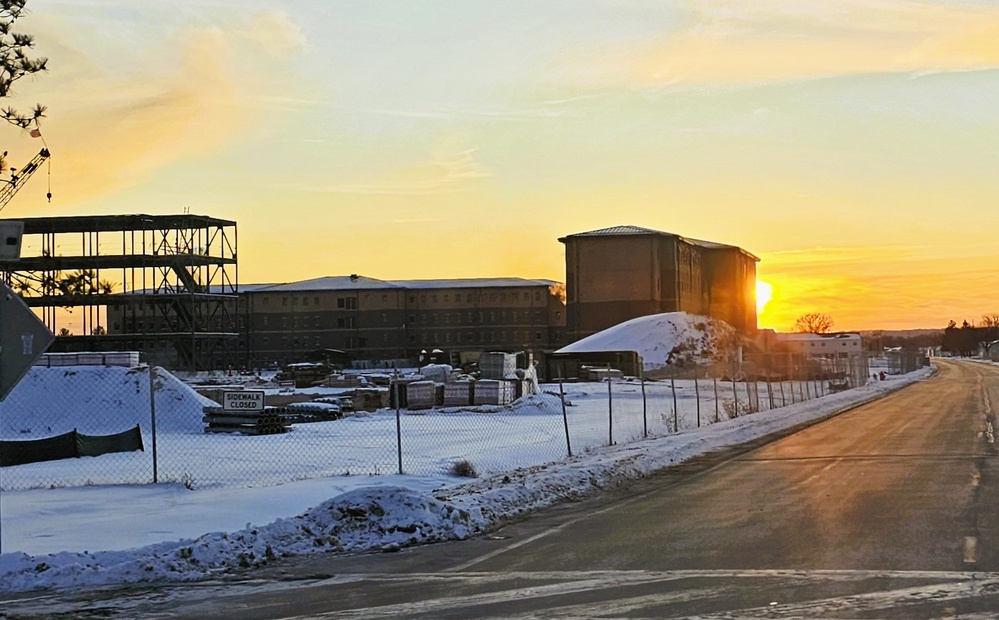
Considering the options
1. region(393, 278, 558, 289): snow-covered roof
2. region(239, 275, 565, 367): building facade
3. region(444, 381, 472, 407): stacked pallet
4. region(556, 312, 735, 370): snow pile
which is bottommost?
region(444, 381, 472, 407): stacked pallet

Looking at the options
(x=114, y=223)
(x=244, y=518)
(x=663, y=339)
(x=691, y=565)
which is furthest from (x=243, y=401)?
(x=663, y=339)

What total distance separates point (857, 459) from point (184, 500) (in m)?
12.9

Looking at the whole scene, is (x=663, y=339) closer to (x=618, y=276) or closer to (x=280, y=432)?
(x=618, y=276)

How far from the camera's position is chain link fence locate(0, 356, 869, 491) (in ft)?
72.4

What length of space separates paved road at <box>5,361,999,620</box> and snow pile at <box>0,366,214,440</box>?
2556 cm

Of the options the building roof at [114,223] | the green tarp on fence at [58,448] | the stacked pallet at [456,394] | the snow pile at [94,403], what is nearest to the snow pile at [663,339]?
the building roof at [114,223]

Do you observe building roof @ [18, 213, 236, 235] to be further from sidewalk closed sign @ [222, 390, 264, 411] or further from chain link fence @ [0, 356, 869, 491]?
sidewalk closed sign @ [222, 390, 264, 411]

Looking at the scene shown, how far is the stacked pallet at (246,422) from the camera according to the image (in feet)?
113

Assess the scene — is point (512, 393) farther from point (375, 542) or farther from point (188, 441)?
point (375, 542)

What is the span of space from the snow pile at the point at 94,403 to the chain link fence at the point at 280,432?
0.21 feet

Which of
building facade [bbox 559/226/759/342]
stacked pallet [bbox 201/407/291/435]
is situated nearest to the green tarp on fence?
stacked pallet [bbox 201/407/291/435]

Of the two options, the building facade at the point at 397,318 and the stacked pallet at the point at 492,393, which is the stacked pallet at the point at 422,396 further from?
the building facade at the point at 397,318

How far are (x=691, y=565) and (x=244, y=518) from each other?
596cm

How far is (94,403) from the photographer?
42.8m
